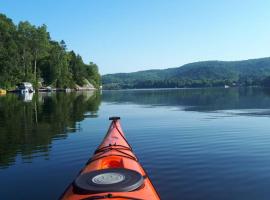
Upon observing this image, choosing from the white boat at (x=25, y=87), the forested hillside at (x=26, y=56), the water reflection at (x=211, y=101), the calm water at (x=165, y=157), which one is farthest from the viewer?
the white boat at (x=25, y=87)

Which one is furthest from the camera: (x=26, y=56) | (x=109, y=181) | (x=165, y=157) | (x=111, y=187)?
(x=26, y=56)

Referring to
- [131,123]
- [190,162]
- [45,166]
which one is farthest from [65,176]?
[131,123]

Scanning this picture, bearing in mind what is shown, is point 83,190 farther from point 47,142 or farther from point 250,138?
point 250,138

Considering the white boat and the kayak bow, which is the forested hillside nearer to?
the white boat

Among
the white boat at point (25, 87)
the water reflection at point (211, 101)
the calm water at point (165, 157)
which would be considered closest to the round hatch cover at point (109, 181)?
the calm water at point (165, 157)

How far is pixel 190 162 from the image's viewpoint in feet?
59.1

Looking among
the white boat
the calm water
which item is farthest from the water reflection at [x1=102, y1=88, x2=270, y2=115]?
the white boat

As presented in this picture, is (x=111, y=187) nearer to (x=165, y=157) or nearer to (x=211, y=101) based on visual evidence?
(x=165, y=157)

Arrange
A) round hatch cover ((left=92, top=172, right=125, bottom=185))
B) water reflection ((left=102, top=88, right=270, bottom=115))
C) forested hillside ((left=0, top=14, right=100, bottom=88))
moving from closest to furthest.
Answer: round hatch cover ((left=92, top=172, right=125, bottom=185)) < water reflection ((left=102, top=88, right=270, bottom=115)) < forested hillside ((left=0, top=14, right=100, bottom=88))

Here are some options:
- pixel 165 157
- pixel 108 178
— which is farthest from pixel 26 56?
pixel 108 178

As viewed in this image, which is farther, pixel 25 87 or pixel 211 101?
pixel 25 87

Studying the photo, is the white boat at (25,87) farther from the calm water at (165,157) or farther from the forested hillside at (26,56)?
the calm water at (165,157)

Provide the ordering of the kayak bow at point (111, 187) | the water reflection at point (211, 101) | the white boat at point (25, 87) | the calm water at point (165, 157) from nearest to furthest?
the kayak bow at point (111, 187) < the calm water at point (165, 157) < the water reflection at point (211, 101) < the white boat at point (25, 87)

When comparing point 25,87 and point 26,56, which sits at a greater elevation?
point 26,56
